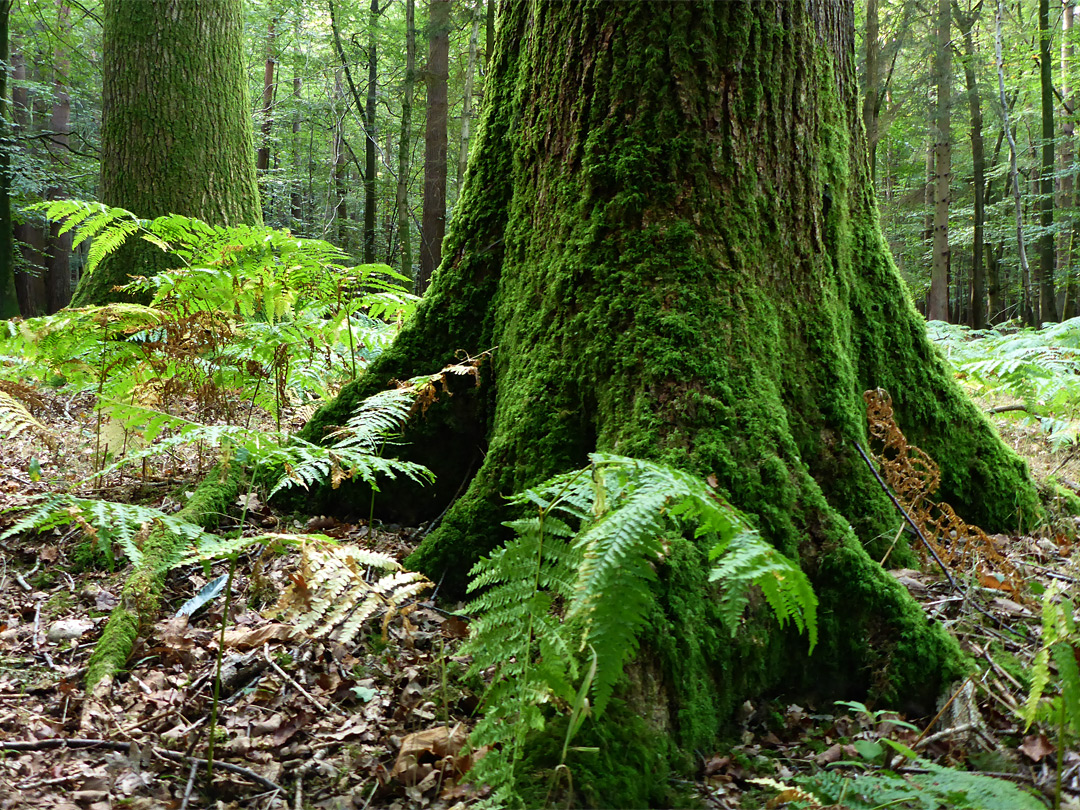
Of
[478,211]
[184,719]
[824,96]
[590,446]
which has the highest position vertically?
[824,96]

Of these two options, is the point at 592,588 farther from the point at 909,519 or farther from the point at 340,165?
the point at 340,165

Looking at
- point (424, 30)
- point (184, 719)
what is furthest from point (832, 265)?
point (424, 30)

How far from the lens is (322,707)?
6.76 ft

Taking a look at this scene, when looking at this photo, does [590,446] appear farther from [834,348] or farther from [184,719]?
[184,719]

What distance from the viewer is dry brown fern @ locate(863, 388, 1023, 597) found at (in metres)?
2.49

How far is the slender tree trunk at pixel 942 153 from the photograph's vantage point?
14.3m

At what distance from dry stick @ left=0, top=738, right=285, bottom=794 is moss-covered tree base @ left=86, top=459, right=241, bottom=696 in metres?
0.21

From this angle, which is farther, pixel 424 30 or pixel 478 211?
pixel 424 30

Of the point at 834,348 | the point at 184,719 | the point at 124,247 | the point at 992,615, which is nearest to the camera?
the point at 184,719

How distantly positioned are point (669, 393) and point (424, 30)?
13.5 metres

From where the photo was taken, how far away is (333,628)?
92.6 inches

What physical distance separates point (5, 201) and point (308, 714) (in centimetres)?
1403

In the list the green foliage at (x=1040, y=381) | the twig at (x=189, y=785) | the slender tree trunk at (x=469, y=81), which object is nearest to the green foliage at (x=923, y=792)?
the twig at (x=189, y=785)

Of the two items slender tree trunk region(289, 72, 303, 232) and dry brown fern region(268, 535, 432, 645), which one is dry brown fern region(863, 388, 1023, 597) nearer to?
dry brown fern region(268, 535, 432, 645)
